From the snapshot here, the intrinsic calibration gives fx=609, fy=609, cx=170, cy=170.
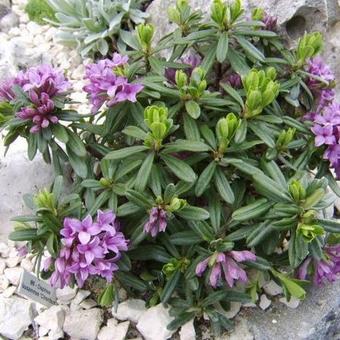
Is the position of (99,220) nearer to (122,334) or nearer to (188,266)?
(188,266)

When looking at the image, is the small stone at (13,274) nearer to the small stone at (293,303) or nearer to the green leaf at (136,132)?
the green leaf at (136,132)

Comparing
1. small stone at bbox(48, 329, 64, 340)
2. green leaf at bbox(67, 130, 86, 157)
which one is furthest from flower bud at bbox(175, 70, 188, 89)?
small stone at bbox(48, 329, 64, 340)

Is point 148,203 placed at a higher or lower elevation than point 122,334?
higher

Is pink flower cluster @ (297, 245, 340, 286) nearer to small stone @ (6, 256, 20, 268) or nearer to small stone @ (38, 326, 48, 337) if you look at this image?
small stone @ (38, 326, 48, 337)

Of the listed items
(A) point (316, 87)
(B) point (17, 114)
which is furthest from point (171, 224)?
(A) point (316, 87)

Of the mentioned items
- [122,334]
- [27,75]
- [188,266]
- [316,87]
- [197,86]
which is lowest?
[122,334]

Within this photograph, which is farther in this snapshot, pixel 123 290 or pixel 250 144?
pixel 123 290

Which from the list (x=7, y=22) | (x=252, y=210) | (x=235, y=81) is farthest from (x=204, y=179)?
(x=7, y=22)
